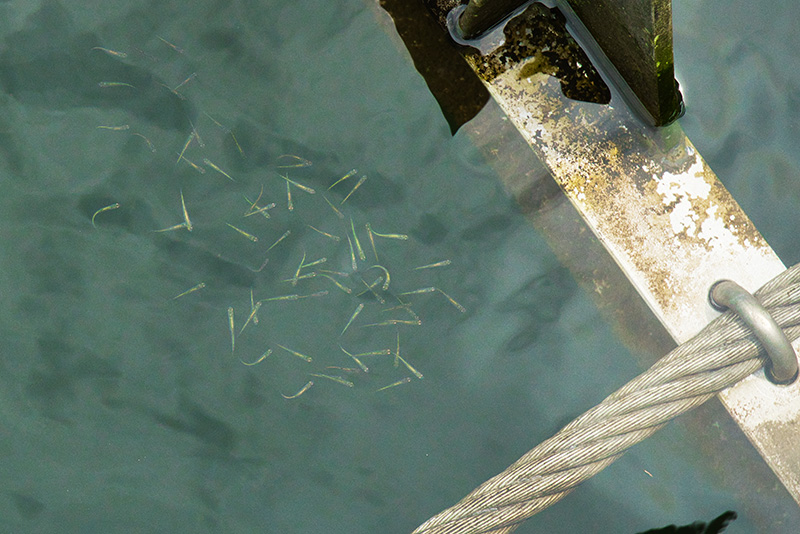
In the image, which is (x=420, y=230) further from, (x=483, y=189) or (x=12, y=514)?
(x=12, y=514)

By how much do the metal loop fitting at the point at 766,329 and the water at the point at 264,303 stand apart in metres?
0.54

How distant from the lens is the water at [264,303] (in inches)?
110

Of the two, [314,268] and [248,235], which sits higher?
[248,235]

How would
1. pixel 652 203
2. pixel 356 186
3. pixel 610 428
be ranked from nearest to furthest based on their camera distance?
pixel 610 428, pixel 652 203, pixel 356 186

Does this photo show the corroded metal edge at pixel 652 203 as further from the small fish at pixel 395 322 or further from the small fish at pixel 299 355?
the small fish at pixel 299 355

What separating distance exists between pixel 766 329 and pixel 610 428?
69 centimetres

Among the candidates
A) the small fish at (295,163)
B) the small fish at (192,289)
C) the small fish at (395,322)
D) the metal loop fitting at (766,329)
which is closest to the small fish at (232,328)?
the small fish at (192,289)

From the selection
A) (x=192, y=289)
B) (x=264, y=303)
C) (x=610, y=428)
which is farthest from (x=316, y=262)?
(x=610, y=428)

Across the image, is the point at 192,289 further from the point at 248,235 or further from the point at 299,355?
the point at 299,355

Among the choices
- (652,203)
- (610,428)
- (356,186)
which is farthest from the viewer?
(356,186)

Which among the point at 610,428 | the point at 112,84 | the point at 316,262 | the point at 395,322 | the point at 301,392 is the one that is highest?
the point at 112,84

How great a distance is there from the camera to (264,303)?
287 centimetres

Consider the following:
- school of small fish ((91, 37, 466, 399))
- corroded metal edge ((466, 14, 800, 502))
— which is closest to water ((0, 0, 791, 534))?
school of small fish ((91, 37, 466, 399))

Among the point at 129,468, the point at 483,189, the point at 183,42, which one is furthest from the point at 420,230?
the point at 129,468
